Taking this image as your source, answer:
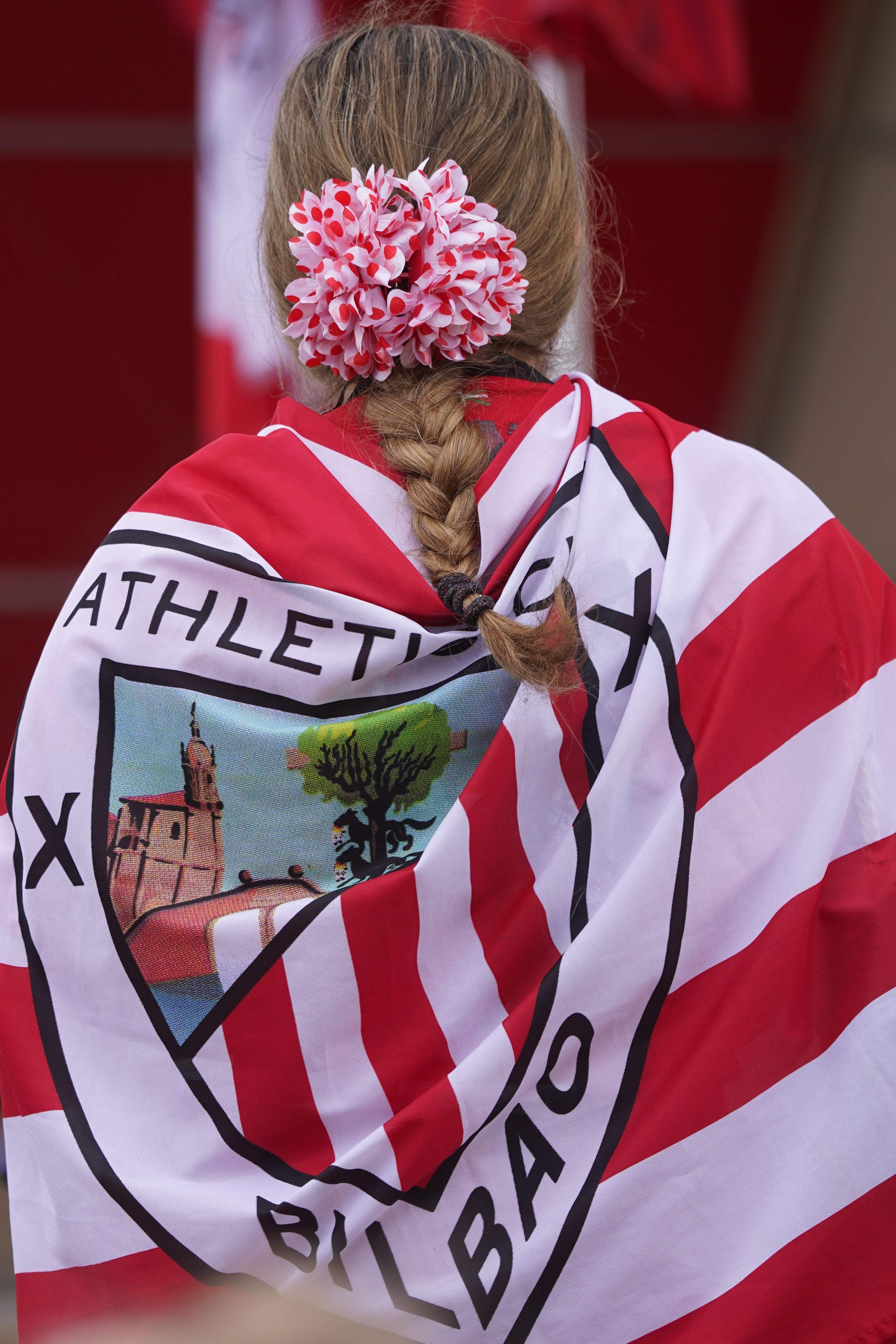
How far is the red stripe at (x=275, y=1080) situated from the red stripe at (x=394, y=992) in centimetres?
6

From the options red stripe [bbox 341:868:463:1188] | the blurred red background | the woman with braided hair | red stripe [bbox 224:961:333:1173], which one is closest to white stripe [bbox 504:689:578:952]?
the woman with braided hair

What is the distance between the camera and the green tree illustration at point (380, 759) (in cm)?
101

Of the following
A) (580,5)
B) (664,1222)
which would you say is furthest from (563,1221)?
(580,5)

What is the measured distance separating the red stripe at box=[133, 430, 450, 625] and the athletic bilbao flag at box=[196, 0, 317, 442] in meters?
1.72

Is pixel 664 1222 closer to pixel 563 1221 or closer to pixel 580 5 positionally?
pixel 563 1221

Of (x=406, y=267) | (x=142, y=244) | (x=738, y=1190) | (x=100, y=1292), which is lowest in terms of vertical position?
(x=100, y=1292)

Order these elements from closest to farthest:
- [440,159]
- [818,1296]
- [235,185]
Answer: [818,1296] → [440,159] → [235,185]

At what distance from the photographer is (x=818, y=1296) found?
36.2 inches

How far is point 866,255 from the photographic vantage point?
13.5 ft

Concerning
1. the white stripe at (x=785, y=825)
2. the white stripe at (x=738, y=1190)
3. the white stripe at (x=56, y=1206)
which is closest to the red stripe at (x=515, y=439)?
the white stripe at (x=785, y=825)

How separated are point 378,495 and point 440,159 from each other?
35 cm

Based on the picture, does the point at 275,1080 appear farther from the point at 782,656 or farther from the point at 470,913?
the point at 782,656

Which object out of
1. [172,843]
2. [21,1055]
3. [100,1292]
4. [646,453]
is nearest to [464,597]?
A: [646,453]

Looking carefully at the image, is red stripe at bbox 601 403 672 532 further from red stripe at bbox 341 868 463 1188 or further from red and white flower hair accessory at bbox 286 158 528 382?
red stripe at bbox 341 868 463 1188
